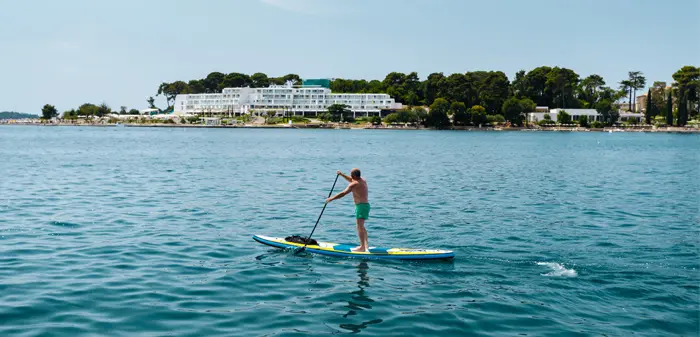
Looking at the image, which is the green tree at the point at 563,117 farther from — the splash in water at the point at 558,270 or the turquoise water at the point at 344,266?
the splash in water at the point at 558,270

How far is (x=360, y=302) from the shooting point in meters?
13.4

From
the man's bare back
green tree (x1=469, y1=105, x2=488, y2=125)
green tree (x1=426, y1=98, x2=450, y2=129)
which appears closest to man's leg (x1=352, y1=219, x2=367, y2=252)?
the man's bare back

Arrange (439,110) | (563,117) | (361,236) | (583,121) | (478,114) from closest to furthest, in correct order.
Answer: (361,236)
(478,114)
(583,121)
(439,110)
(563,117)

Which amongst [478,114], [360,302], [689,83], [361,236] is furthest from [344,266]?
[689,83]

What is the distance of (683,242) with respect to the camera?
1997 cm

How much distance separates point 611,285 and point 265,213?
1493 centimetres

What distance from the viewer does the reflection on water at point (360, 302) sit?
1194 cm

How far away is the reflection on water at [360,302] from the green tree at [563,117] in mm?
194849

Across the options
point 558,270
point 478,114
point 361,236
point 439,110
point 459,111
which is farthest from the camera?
point 459,111

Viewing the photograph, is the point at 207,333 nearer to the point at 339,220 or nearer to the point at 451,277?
the point at 451,277

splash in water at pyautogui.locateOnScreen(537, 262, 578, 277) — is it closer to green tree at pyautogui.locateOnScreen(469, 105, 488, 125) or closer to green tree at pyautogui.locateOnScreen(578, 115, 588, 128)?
green tree at pyautogui.locateOnScreen(469, 105, 488, 125)

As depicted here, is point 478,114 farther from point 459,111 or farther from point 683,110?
point 683,110

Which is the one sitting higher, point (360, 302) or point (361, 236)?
point (361, 236)

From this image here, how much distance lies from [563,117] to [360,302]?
649ft
